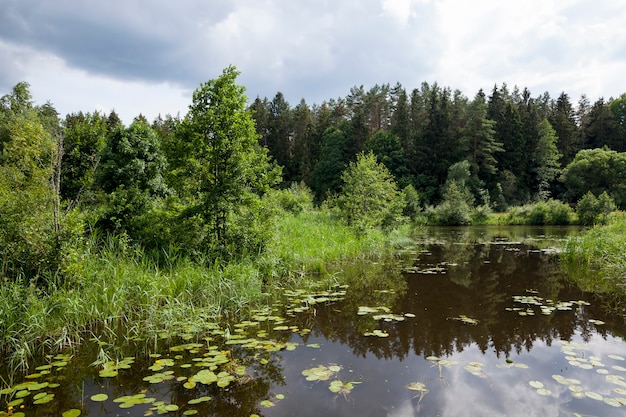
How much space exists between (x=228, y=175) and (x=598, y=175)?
47.3 metres

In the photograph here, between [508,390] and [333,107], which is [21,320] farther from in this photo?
[333,107]

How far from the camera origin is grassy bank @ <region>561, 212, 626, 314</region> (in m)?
8.42

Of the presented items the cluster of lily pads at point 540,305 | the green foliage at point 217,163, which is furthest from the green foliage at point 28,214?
the cluster of lily pads at point 540,305

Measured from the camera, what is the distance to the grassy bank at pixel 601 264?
842 centimetres

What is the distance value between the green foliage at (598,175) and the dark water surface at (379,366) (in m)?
41.8

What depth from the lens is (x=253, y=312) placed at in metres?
6.67

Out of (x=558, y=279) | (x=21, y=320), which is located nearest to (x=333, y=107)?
(x=558, y=279)

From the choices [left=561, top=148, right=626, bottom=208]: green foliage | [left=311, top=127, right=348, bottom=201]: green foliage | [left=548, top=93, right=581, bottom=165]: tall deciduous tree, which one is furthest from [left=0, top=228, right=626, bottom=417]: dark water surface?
[left=548, top=93, right=581, bottom=165]: tall deciduous tree

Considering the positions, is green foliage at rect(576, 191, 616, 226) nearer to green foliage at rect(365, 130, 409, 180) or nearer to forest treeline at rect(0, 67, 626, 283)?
forest treeline at rect(0, 67, 626, 283)

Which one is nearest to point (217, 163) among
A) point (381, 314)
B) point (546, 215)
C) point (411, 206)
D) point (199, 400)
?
point (381, 314)

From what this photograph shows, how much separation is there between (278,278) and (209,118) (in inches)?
161

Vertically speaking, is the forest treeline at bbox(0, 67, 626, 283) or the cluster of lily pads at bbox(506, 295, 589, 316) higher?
the forest treeline at bbox(0, 67, 626, 283)

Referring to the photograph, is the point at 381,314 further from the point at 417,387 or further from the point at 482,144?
the point at 482,144

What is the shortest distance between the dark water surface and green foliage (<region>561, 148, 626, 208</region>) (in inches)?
1645
